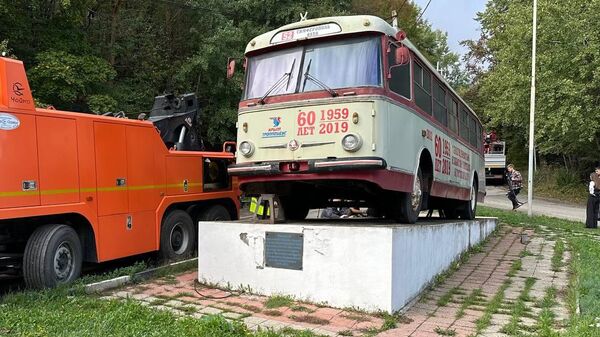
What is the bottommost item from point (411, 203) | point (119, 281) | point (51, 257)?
point (119, 281)

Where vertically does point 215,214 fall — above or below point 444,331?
above

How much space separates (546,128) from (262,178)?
1974 cm

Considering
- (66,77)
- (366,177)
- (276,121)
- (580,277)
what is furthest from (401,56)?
(66,77)

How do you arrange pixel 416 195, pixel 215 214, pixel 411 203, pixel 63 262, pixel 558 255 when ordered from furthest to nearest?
pixel 558 255
pixel 215 214
pixel 416 195
pixel 411 203
pixel 63 262

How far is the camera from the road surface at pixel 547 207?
20516 millimetres

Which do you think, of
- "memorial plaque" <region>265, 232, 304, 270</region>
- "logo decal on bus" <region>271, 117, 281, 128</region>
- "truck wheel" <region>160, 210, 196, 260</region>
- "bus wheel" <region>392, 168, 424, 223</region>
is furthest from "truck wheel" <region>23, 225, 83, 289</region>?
"bus wheel" <region>392, 168, 424, 223</region>

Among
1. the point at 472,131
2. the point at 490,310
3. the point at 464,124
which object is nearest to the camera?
the point at 490,310

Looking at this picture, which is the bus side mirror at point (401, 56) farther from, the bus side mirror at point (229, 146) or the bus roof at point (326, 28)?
the bus side mirror at point (229, 146)

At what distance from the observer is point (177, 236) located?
9.22 m

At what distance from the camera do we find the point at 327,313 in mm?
5961

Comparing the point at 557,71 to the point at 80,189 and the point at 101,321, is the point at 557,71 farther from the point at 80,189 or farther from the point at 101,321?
the point at 101,321

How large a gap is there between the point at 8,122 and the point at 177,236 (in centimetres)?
376

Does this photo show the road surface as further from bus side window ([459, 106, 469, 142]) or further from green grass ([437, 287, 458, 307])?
green grass ([437, 287, 458, 307])

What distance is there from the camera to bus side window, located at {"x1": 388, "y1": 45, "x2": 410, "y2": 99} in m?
6.69
